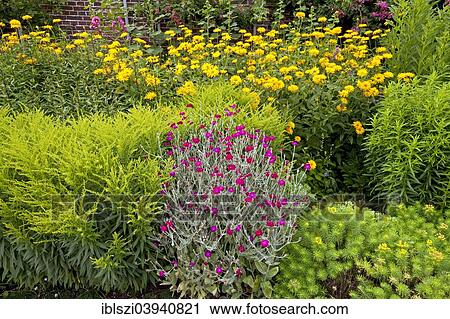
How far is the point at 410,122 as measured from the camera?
3.22 metres

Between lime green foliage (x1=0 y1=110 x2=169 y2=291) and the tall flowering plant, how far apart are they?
0.15 meters

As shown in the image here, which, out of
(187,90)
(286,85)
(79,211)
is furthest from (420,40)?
(79,211)

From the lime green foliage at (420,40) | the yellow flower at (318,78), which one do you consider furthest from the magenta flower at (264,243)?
the lime green foliage at (420,40)

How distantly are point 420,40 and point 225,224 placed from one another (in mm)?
2480

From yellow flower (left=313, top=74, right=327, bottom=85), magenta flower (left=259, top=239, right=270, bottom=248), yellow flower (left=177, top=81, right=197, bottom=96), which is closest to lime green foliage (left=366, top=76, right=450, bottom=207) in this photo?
yellow flower (left=313, top=74, right=327, bottom=85)

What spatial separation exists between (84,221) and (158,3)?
18.0 feet

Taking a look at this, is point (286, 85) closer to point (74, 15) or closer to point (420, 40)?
point (420, 40)

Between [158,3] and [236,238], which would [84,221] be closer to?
[236,238]

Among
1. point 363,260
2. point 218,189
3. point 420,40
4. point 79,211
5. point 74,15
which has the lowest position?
point 74,15

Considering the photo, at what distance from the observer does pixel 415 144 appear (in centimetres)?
309

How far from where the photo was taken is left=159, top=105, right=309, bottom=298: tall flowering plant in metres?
2.48

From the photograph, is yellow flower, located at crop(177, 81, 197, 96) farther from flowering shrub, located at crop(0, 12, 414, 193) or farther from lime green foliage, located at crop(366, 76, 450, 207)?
lime green foliage, located at crop(366, 76, 450, 207)

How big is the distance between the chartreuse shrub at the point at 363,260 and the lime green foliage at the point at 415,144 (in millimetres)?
342
